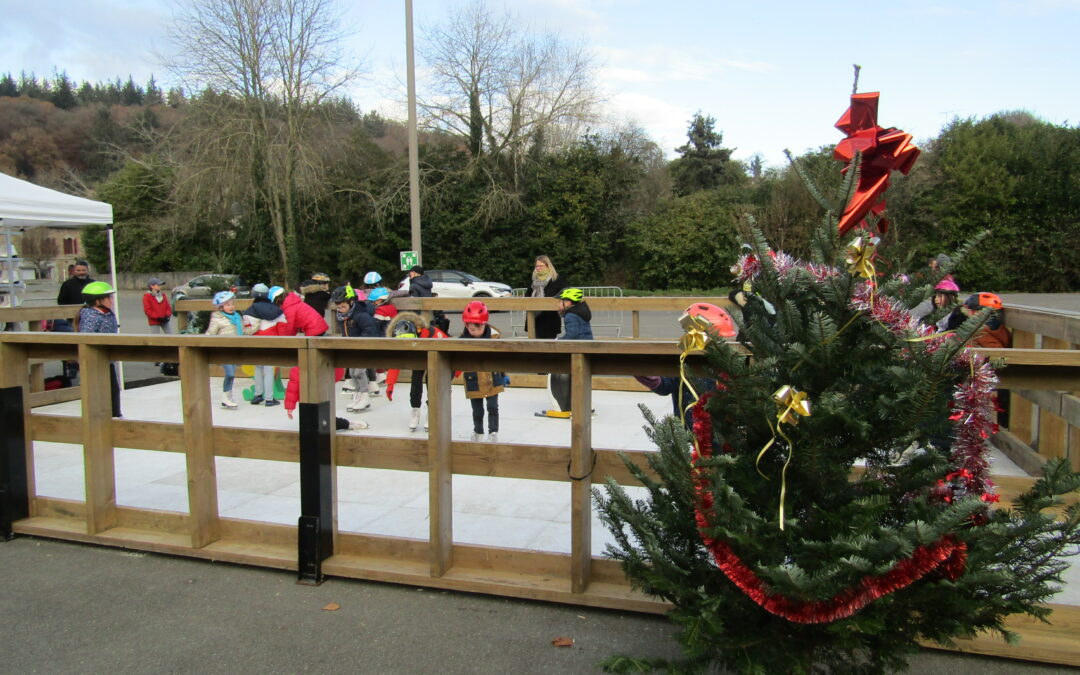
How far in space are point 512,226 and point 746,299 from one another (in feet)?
106

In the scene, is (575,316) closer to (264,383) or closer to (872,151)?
(264,383)

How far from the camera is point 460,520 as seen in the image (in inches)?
212

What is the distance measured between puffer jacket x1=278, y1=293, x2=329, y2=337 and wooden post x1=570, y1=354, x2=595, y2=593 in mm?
5188

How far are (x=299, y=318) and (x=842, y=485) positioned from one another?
6762mm

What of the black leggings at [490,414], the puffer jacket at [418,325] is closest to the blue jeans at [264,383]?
the puffer jacket at [418,325]

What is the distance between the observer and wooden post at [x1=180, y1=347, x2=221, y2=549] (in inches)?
175

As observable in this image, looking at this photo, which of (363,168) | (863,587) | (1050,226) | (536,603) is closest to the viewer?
(863,587)

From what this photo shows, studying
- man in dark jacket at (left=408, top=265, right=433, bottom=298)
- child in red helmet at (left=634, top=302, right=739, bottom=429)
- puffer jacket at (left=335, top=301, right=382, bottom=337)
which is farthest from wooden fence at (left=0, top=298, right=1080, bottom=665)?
man in dark jacket at (left=408, top=265, right=433, bottom=298)

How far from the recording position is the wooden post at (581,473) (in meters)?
3.72

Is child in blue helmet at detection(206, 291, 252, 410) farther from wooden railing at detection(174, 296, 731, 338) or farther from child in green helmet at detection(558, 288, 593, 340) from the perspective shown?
child in green helmet at detection(558, 288, 593, 340)

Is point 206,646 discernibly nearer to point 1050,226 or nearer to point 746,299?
point 746,299

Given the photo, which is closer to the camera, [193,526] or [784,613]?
[784,613]

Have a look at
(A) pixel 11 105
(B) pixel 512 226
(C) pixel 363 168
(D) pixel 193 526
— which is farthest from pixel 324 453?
(A) pixel 11 105

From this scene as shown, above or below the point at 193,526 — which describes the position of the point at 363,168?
above
